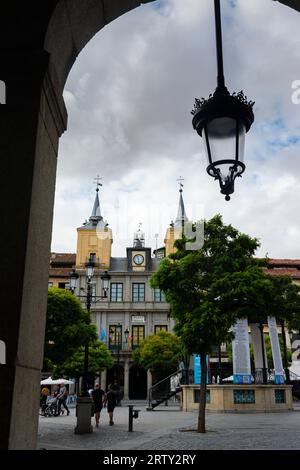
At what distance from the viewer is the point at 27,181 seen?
2812 mm

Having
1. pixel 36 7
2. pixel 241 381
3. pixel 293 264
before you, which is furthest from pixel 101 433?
pixel 293 264

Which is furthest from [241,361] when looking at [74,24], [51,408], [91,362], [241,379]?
[74,24]

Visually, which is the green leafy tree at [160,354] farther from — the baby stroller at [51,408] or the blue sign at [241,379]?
the baby stroller at [51,408]

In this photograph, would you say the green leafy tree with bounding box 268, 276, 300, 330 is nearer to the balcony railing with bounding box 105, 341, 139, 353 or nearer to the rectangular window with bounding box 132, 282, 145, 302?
the balcony railing with bounding box 105, 341, 139, 353

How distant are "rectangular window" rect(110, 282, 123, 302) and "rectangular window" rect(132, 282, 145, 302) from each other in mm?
1452

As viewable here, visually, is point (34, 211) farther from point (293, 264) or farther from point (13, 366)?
point (293, 264)

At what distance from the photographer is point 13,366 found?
2531mm

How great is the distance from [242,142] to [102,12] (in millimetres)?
1548

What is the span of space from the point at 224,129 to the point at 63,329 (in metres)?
11.4

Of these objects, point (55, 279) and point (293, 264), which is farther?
point (293, 264)

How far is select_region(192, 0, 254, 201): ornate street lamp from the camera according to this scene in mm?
3463

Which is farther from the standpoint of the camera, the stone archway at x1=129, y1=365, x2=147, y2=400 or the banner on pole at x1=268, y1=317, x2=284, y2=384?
the stone archway at x1=129, y1=365, x2=147, y2=400

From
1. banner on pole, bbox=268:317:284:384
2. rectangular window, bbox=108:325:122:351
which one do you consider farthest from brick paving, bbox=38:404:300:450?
rectangular window, bbox=108:325:122:351

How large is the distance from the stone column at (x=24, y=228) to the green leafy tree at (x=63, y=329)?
36.0 ft
